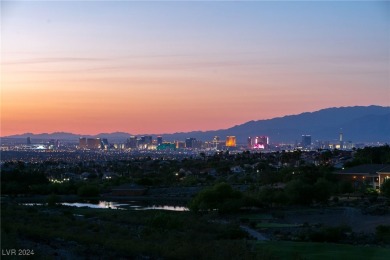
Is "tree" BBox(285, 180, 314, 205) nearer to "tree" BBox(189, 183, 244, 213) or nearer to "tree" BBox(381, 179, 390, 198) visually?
"tree" BBox(189, 183, 244, 213)

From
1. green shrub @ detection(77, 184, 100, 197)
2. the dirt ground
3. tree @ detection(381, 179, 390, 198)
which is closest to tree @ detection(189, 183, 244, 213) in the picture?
the dirt ground

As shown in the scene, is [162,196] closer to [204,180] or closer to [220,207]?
[204,180]

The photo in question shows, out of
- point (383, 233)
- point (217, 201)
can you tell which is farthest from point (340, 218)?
point (217, 201)

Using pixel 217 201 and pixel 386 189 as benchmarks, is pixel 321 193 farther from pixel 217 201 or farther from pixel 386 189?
pixel 217 201

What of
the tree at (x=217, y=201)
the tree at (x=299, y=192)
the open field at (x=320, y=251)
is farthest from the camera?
the tree at (x=299, y=192)

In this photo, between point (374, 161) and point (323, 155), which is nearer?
point (374, 161)

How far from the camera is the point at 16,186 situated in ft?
283

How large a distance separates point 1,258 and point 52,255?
3.73 m

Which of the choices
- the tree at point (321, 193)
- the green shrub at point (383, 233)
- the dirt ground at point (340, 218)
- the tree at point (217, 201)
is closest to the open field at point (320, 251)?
the green shrub at point (383, 233)

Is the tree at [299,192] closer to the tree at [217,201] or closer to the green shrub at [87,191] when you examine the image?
the tree at [217,201]

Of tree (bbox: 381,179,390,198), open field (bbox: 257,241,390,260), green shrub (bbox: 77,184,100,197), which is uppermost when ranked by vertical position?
tree (bbox: 381,179,390,198)

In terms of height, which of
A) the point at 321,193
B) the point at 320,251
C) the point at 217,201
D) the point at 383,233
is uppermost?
the point at 321,193

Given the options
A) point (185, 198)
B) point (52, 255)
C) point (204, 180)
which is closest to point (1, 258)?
point (52, 255)

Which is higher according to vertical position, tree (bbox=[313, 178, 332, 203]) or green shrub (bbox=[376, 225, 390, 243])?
tree (bbox=[313, 178, 332, 203])
